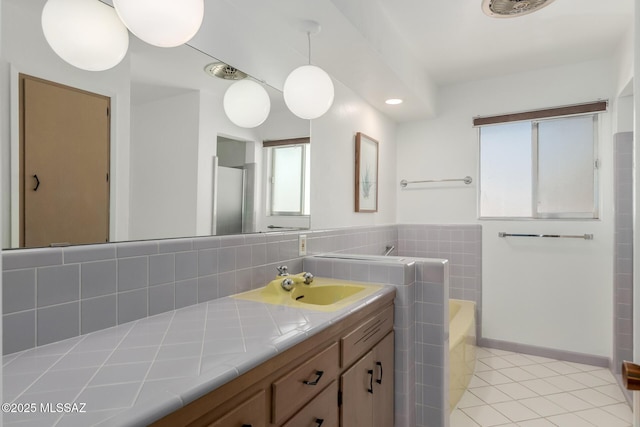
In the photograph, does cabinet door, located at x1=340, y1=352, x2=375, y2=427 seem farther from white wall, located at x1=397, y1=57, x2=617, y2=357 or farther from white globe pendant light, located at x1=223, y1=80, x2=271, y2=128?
white wall, located at x1=397, y1=57, x2=617, y2=357

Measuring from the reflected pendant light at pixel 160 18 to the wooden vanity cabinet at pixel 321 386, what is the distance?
1.00 meters

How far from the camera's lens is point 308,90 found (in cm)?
186

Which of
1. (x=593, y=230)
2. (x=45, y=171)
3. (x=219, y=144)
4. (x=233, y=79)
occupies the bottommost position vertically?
(x=593, y=230)

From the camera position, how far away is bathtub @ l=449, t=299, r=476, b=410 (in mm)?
2209

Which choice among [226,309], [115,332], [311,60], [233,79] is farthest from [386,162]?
[115,332]

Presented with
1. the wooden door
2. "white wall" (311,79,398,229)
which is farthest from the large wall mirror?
"white wall" (311,79,398,229)

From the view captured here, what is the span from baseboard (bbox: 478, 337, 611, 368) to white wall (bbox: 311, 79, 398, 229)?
146 cm

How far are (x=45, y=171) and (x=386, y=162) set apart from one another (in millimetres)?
2848

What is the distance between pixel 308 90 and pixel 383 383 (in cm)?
146

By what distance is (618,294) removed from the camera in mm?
2707

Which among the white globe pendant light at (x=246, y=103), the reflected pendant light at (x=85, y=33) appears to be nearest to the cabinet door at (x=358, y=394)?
the white globe pendant light at (x=246, y=103)

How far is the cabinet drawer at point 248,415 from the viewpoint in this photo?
0.84m

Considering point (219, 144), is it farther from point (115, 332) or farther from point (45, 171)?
point (115, 332)

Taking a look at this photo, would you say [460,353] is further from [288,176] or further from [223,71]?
[223,71]
